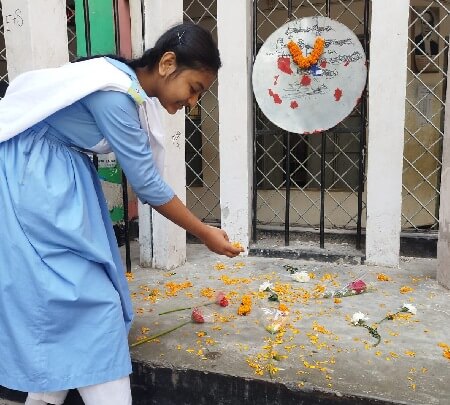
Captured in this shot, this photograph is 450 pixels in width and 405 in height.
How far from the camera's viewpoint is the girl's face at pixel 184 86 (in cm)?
180

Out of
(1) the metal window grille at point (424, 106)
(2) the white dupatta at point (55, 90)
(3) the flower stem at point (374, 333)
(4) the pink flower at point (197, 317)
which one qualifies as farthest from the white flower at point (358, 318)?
(1) the metal window grille at point (424, 106)

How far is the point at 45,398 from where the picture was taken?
1.92m

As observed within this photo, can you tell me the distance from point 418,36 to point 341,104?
2.12 metres

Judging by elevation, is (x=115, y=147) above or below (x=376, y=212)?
above

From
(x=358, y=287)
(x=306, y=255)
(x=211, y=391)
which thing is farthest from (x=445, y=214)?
(x=211, y=391)

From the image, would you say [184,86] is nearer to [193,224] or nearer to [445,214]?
[193,224]

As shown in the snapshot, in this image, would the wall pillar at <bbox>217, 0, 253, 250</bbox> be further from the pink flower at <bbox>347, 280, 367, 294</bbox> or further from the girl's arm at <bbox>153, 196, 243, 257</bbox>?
the girl's arm at <bbox>153, 196, 243, 257</bbox>

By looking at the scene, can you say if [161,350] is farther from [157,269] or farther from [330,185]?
[330,185]

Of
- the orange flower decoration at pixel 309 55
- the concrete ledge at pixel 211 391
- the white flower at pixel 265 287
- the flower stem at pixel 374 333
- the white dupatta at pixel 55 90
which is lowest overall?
the concrete ledge at pixel 211 391

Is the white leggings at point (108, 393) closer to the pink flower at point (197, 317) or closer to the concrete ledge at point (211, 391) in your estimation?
the concrete ledge at point (211, 391)

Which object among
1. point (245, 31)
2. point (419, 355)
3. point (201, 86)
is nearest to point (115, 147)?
point (201, 86)

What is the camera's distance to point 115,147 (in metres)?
1.70

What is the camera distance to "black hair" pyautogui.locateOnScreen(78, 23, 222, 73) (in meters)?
1.75

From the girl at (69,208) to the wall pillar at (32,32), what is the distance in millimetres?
1396
